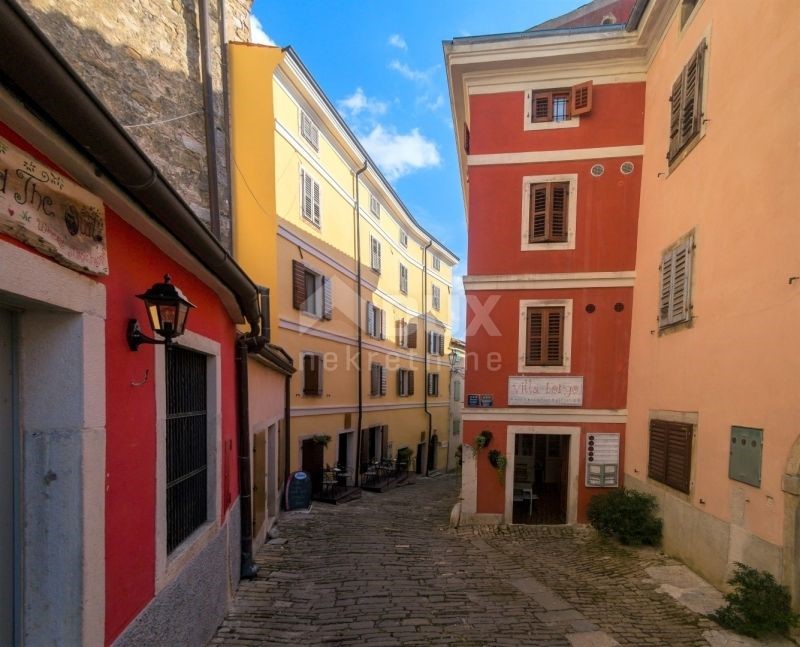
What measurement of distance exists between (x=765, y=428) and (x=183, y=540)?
620cm

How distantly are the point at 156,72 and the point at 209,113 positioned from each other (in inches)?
44.1

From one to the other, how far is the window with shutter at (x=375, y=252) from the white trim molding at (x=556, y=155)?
9.72 meters

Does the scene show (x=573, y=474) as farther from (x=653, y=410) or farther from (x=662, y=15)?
(x=662, y=15)

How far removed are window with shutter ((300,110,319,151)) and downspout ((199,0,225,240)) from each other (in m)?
4.31

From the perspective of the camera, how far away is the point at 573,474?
32.3ft

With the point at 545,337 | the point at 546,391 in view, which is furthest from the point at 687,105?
the point at 546,391

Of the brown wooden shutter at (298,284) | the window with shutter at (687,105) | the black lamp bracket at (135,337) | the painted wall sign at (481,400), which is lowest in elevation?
the painted wall sign at (481,400)

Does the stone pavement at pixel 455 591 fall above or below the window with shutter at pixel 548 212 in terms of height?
below

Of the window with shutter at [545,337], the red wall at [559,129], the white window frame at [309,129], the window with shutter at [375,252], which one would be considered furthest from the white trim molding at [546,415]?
the window with shutter at [375,252]

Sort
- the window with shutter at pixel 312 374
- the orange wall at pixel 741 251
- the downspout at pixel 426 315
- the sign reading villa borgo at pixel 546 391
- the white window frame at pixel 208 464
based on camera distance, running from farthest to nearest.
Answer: the downspout at pixel 426 315
the window with shutter at pixel 312 374
the sign reading villa borgo at pixel 546 391
the orange wall at pixel 741 251
the white window frame at pixel 208 464

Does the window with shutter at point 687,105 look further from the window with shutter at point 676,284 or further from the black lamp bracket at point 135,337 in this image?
the black lamp bracket at point 135,337

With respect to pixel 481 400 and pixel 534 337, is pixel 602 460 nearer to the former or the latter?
pixel 481 400

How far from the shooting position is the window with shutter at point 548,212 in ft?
33.3

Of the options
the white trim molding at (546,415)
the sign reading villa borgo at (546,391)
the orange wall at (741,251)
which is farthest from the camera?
the sign reading villa borgo at (546,391)
